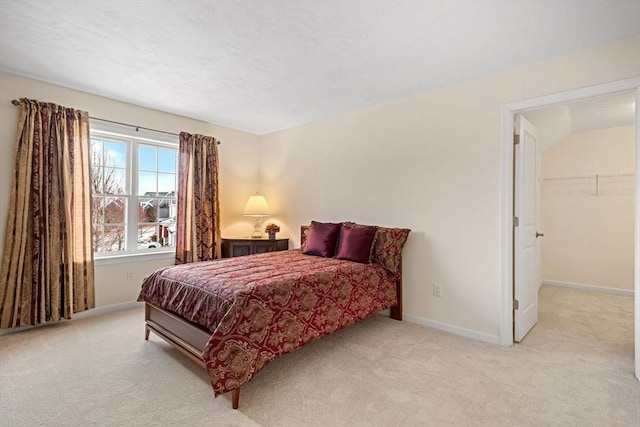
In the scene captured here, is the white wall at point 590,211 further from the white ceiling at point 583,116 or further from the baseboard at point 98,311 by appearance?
the baseboard at point 98,311

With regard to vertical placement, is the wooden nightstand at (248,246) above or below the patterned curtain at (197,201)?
below

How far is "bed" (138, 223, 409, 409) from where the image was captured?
1.82 metres

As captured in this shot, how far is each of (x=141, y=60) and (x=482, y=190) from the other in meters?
3.10

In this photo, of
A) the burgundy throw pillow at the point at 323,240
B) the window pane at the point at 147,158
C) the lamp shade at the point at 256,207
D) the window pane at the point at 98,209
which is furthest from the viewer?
the lamp shade at the point at 256,207

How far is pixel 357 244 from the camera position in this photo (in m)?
3.12

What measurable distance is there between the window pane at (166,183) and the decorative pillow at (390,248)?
274cm

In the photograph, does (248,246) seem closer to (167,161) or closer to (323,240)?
(323,240)

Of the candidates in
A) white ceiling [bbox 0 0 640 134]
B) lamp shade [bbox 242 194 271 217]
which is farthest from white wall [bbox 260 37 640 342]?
lamp shade [bbox 242 194 271 217]

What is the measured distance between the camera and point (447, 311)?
2.98m

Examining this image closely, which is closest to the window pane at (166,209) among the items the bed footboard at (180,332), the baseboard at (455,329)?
the bed footboard at (180,332)

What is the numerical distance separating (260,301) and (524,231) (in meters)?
2.46

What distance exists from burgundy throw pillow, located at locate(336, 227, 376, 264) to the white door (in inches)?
50.7

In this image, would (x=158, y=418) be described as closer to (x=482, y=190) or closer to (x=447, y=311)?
(x=447, y=311)

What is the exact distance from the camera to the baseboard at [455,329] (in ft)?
8.86
